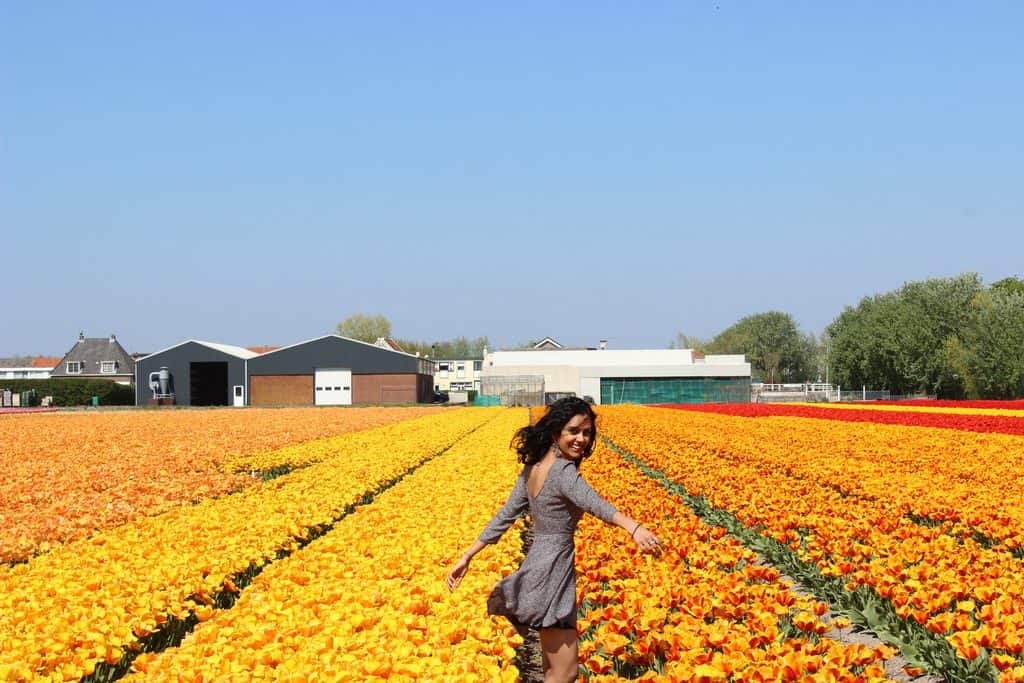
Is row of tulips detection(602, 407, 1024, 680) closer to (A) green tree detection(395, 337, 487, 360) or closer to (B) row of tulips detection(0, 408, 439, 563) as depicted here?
(B) row of tulips detection(0, 408, 439, 563)

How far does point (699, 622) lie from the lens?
251 inches

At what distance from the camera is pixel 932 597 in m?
6.92

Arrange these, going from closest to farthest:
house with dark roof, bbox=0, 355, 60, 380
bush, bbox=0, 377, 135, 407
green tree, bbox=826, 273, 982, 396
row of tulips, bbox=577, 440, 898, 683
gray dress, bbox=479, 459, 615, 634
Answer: gray dress, bbox=479, 459, 615, 634
row of tulips, bbox=577, 440, 898, 683
bush, bbox=0, 377, 135, 407
green tree, bbox=826, 273, 982, 396
house with dark roof, bbox=0, 355, 60, 380

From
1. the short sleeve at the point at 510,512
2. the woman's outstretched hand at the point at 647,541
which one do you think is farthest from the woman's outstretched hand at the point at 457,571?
the woman's outstretched hand at the point at 647,541

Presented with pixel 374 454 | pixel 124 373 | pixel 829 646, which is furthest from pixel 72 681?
pixel 124 373

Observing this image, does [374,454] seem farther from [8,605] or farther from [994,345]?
[994,345]

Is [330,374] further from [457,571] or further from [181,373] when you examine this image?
[457,571]

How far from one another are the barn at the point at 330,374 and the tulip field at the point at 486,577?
62.2 metres

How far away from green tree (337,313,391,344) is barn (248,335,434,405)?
7902 cm

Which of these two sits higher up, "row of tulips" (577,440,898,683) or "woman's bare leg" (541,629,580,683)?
"woman's bare leg" (541,629,580,683)

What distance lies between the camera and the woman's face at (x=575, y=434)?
500cm

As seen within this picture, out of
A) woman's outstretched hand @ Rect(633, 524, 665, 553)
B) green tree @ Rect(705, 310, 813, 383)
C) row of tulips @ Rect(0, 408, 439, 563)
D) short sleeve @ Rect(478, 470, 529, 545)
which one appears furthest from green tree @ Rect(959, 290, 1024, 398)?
green tree @ Rect(705, 310, 813, 383)

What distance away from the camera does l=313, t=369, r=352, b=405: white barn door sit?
79875 millimetres

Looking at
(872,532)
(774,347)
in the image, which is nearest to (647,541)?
(872,532)
